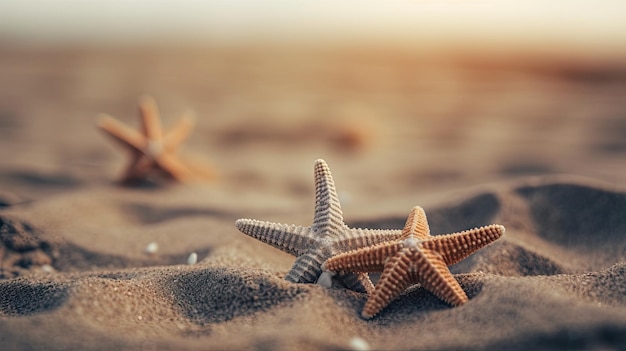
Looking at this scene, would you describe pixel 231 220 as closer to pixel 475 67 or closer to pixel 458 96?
pixel 458 96

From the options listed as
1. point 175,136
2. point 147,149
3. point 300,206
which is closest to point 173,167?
point 147,149

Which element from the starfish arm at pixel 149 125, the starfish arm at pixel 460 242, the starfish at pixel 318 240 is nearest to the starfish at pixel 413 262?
the starfish arm at pixel 460 242

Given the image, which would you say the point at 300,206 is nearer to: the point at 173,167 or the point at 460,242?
the point at 173,167

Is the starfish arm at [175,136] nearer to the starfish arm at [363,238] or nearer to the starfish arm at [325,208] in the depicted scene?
the starfish arm at [325,208]

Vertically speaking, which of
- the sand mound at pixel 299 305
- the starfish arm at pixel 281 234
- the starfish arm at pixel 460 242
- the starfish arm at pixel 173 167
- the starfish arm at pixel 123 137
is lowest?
the sand mound at pixel 299 305

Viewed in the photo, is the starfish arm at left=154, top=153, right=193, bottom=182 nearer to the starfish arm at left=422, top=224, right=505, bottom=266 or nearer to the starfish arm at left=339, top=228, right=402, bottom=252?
the starfish arm at left=339, top=228, right=402, bottom=252

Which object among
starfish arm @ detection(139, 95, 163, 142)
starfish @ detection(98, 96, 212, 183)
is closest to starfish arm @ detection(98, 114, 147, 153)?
starfish @ detection(98, 96, 212, 183)
